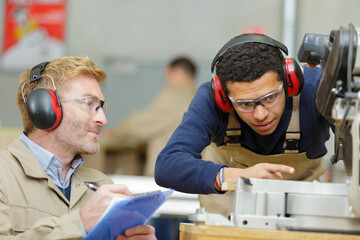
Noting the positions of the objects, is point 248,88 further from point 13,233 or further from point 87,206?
point 13,233

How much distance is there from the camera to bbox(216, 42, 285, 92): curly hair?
6.91ft

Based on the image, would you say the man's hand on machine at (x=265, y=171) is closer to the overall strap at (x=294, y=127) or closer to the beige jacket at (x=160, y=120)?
the overall strap at (x=294, y=127)

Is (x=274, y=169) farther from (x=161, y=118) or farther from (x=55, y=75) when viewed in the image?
(x=161, y=118)

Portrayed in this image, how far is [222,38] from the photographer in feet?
21.5

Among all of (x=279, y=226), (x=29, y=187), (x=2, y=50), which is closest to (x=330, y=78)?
(x=279, y=226)

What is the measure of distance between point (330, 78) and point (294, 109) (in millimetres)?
707

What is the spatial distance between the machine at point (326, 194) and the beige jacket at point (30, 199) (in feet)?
1.41

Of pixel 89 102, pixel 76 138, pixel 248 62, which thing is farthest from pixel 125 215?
pixel 248 62

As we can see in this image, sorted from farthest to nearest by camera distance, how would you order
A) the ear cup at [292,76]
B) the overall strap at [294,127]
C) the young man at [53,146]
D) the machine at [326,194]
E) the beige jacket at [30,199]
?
1. the overall strap at [294,127]
2. the ear cup at [292,76]
3. the young man at [53,146]
4. the beige jacket at [30,199]
5. the machine at [326,194]

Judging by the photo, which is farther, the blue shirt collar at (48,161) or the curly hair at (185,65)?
the curly hair at (185,65)

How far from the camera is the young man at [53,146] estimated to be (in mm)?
1933

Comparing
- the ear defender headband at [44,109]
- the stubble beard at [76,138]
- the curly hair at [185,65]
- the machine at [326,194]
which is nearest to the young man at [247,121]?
the machine at [326,194]

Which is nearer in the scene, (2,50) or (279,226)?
(279,226)

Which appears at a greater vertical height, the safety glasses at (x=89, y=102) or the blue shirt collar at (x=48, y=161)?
the safety glasses at (x=89, y=102)
